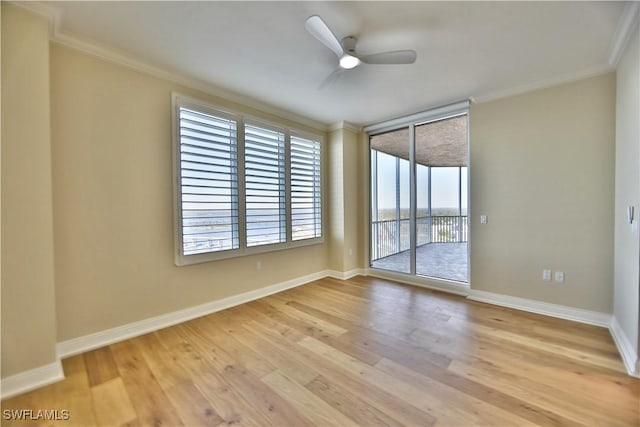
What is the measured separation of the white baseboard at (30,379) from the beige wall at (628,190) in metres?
4.13

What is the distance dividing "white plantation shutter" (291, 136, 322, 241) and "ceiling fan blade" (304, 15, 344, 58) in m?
2.06

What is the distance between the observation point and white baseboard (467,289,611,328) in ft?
8.80

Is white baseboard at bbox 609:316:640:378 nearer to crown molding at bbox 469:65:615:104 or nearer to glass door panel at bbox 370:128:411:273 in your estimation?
glass door panel at bbox 370:128:411:273

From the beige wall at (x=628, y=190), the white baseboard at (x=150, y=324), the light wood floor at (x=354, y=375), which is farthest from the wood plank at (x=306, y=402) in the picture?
the beige wall at (x=628, y=190)

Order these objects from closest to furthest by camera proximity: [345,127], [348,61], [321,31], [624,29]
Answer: [321,31] < [624,29] < [348,61] < [345,127]

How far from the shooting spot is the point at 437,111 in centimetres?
373

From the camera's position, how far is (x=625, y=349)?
6.81 feet

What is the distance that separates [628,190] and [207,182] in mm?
3892

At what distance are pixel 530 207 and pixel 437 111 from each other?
1.72m

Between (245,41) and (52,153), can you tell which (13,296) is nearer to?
(52,153)

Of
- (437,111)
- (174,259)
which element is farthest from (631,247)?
(174,259)

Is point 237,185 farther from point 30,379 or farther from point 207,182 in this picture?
point 30,379

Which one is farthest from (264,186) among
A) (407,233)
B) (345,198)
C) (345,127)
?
(407,233)

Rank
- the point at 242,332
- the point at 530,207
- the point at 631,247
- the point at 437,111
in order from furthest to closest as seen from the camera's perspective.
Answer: the point at 437,111
the point at 530,207
the point at 242,332
the point at 631,247
